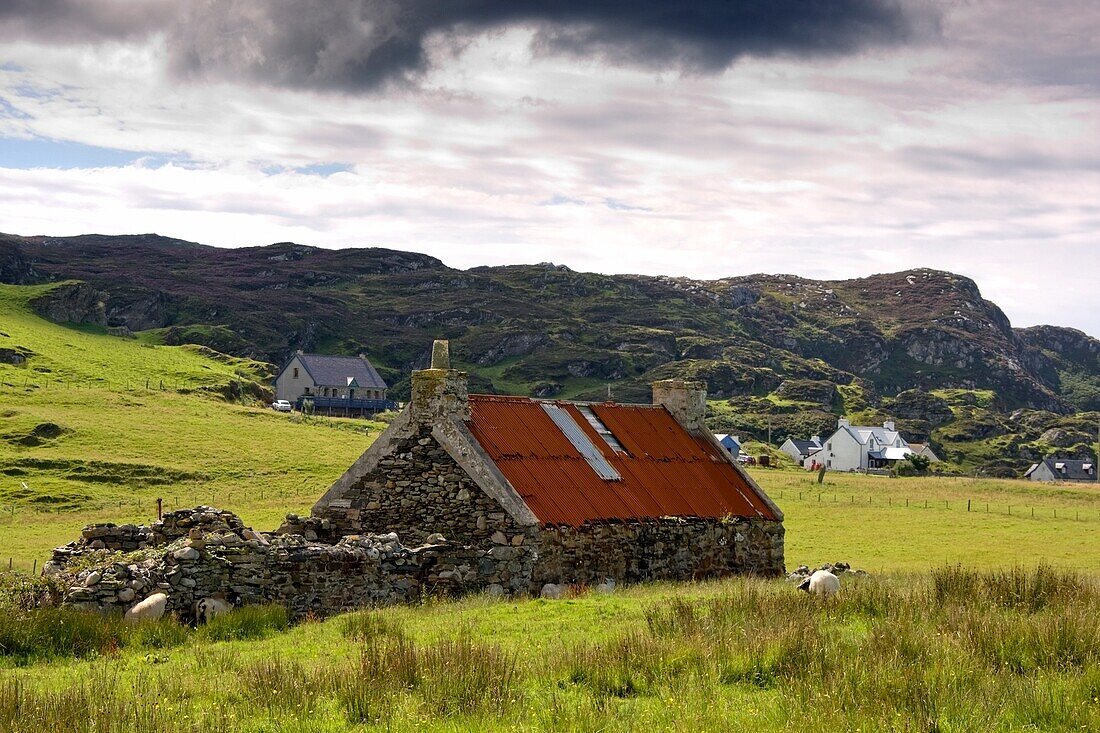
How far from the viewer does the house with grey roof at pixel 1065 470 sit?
16350 cm

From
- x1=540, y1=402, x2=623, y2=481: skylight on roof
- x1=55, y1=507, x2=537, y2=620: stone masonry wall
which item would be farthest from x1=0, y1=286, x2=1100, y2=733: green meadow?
x1=540, y1=402, x2=623, y2=481: skylight on roof

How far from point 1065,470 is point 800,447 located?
1592 inches

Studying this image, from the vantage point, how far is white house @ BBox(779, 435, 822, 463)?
163m

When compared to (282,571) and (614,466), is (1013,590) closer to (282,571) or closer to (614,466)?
(282,571)

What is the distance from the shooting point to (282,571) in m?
18.8

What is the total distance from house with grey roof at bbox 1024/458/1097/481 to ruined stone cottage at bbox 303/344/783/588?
151 meters

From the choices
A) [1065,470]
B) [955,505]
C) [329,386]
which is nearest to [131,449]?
[955,505]

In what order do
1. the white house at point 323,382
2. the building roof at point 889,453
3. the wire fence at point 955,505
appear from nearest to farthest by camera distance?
the wire fence at point 955,505 < the white house at point 323,382 < the building roof at point 889,453

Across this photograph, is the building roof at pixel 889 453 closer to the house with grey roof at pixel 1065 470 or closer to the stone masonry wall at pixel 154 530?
the house with grey roof at pixel 1065 470

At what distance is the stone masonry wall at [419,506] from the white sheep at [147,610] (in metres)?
7.18

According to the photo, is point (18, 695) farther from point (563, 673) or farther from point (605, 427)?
point (605, 427)

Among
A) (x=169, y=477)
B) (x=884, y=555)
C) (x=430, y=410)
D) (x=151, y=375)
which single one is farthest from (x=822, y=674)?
(x=151, y=375)

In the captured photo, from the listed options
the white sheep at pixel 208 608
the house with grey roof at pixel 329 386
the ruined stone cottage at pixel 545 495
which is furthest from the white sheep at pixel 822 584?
the house with grey roof at pixel 329 386

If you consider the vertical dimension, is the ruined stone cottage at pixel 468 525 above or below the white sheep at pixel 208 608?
above
